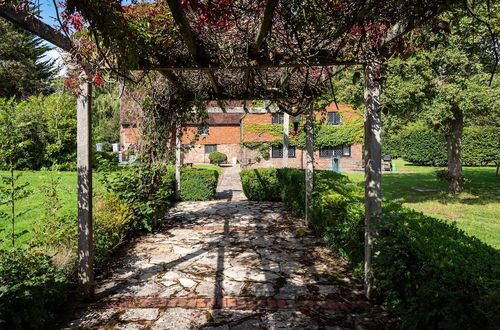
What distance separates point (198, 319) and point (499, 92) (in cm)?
1015

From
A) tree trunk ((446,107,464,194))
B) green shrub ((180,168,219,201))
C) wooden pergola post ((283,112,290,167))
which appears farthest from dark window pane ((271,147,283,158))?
Result: green shrub ((180,168,219,201))

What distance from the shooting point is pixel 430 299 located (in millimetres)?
2221

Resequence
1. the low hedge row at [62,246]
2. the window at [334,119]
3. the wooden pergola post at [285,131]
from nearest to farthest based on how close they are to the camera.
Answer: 1. the low hedge row at [62,246]
2. the wooden pergola post at [285,131]
3. the window at [334,119]

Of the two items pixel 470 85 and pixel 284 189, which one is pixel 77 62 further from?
pixel 470 85

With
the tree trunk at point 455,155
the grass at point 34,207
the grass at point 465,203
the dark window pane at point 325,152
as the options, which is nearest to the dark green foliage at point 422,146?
the dark window pane at point 325,152

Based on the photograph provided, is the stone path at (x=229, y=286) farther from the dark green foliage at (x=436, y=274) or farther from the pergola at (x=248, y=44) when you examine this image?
the dark green foliage at (x=436, y=274)

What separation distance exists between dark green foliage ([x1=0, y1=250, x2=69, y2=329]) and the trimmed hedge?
22.4 m

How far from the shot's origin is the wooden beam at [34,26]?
2313 millimetres

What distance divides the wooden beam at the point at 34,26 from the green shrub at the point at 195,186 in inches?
277

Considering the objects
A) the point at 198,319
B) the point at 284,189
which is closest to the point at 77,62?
the point at 198,319

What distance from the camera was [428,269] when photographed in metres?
2.30

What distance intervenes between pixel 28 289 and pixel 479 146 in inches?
1085

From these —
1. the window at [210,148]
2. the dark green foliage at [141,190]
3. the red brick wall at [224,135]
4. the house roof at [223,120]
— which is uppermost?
the house roof at [223,120]

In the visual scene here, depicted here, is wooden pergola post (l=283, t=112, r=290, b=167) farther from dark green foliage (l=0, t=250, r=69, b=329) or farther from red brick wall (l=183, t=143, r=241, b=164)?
red brick wall (l=183, t=143, r=241, b=164)
